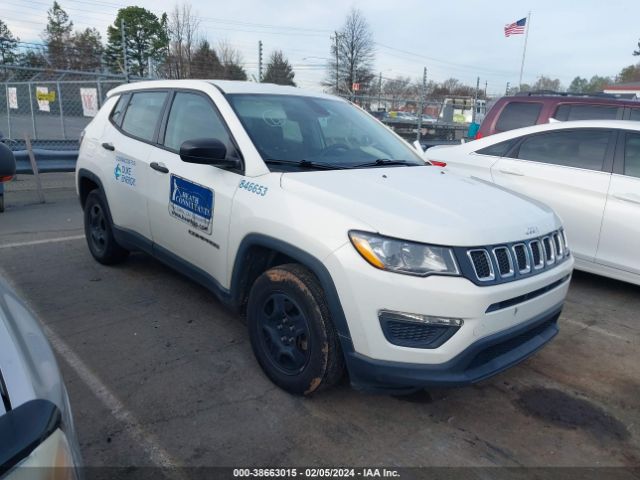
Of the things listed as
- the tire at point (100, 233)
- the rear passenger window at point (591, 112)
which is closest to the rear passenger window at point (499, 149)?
the rear passenger window at point (591, 112)

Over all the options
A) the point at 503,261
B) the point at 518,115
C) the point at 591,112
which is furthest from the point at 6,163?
the point at 591,112

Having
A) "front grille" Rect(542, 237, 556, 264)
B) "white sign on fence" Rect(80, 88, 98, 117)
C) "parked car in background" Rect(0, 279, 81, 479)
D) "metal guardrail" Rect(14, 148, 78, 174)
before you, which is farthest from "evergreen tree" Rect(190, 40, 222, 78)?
"parked car in background" Rect(0, 279, 81, 479)

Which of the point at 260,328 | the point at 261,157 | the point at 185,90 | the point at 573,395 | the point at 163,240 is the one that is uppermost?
the point at 185,90

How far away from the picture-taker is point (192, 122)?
3764 mm

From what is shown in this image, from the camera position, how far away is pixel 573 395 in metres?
3.16

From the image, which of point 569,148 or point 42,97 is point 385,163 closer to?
point 569,148

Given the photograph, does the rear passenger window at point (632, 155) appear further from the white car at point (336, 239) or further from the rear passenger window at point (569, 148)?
the white car at point (336, 239)

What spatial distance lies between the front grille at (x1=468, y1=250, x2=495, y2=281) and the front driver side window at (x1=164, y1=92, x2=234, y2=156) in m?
1.67

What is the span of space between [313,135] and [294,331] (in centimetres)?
145

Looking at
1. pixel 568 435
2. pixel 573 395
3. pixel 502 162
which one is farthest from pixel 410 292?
pixel 502 162

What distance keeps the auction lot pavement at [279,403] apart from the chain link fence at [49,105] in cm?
970

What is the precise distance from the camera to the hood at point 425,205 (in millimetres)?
2477

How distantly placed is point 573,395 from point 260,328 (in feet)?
6.43

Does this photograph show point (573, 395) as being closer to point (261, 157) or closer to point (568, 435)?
point (568, 435)
